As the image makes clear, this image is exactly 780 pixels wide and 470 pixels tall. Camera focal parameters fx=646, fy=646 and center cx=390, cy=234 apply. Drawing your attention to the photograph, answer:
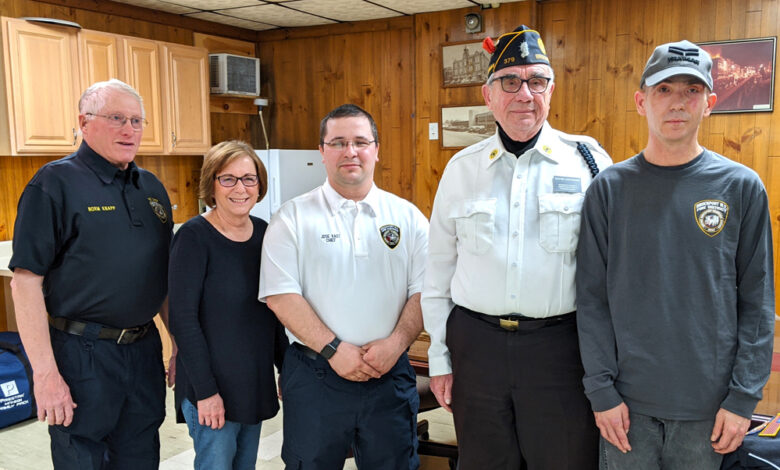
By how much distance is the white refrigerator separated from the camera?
545 cm

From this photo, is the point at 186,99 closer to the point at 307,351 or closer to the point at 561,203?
the point at 307,351

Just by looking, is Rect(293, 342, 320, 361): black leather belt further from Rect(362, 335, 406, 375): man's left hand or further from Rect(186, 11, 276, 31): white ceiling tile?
Rect(186, 11, 276, 31): white ceiling tile

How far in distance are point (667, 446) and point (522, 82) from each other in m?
0.95

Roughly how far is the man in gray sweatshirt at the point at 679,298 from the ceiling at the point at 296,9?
372 cm

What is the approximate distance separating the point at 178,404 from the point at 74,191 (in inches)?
28.6

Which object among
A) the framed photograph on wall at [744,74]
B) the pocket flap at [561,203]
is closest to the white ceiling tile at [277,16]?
the framed photograph on wall at [744,74]

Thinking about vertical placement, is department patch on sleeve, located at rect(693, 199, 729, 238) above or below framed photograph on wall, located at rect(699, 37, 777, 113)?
below

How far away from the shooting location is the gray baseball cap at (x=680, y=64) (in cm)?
145

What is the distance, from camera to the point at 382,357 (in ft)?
6.05

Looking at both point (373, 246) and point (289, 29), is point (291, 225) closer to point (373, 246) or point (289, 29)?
point (373, 246)

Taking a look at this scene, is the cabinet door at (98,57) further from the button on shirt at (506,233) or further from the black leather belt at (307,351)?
the button on shirt at (506,233)

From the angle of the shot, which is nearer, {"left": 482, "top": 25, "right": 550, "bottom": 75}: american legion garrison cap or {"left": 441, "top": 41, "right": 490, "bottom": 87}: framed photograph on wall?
{"left": 482, "top": 25, "right": 550, "bottom": 75}: american legion garrison cap

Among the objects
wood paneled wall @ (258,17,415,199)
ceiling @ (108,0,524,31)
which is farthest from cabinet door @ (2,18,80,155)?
wood paneled wall @ (258,17,415,199)

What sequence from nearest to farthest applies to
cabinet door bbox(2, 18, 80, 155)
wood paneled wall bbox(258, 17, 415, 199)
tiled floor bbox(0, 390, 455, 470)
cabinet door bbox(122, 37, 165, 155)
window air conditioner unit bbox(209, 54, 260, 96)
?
tiled floor bbox(0, 390, 455, 470)
cabinet door bbox(2, 18, 80, 155)
cabinet door bbox(122, 37, 165, 155)
window air conditioner unit bbox(209, 54, 260, 96)
wood paneled wall bbox(258, 17, 415, 199)
